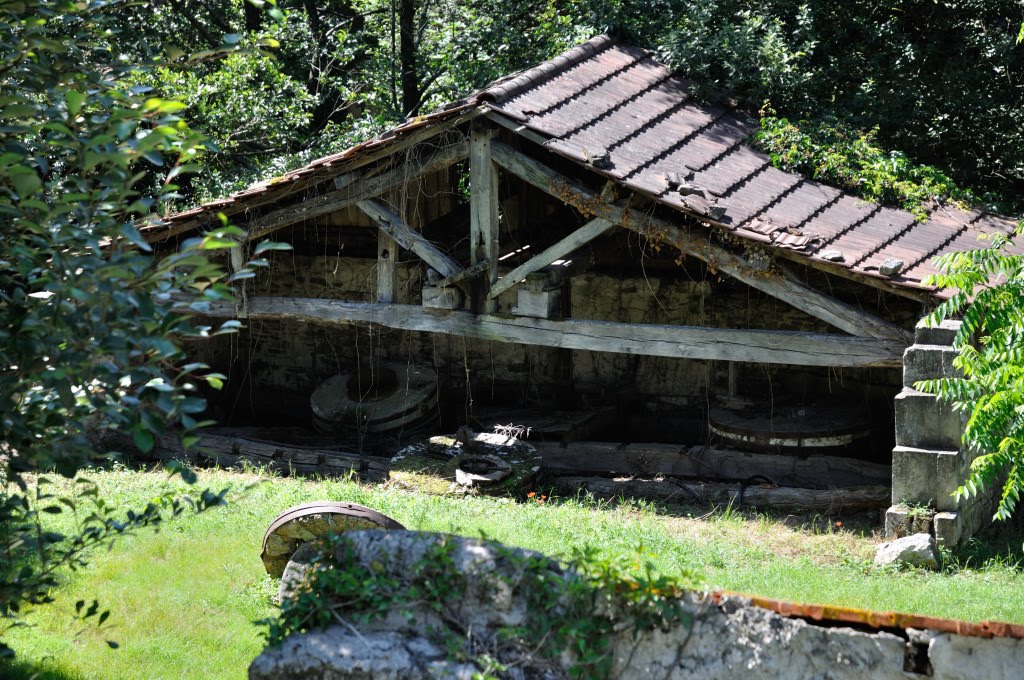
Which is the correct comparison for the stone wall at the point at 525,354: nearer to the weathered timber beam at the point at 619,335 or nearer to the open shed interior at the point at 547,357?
the open shed interior at the point at 547,357

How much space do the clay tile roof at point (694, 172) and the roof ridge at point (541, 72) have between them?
2 centimetres

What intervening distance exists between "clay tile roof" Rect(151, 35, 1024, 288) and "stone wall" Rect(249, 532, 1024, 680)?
377 cm

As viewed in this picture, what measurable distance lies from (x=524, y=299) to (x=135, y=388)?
543cm

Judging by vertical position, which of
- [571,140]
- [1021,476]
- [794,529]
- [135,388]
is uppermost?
[571,140]

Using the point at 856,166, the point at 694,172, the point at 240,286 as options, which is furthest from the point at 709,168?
the point at 240,286

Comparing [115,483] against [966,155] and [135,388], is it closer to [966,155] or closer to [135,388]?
[135,388]

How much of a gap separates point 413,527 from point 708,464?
3566 mm

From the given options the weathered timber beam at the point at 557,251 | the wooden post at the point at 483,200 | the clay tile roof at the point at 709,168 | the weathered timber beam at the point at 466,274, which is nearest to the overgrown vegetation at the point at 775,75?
the clay tile roof at the point at 709,168

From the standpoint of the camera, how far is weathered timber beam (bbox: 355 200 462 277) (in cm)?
943

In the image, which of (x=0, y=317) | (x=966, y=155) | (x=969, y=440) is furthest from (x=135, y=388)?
(x=966, y=155)

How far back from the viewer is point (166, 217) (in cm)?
965

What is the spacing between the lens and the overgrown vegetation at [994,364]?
20.8 ft

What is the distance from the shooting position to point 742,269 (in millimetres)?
8352

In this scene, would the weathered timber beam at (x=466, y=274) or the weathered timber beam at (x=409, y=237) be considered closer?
the weathered timber beam at (x=466, y=274)
